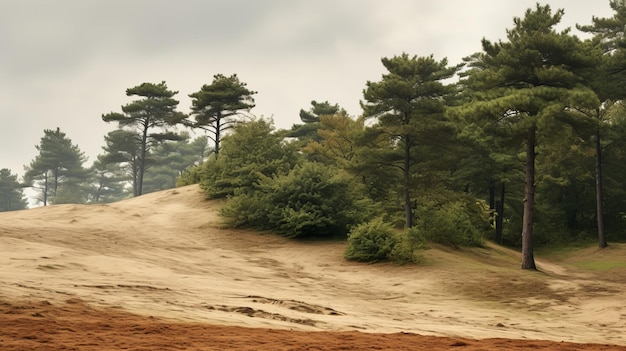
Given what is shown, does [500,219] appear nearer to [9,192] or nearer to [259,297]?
[259,297]

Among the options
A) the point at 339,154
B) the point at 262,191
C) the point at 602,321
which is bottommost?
the point at 602,321

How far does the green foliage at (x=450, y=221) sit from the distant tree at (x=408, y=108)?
1.04 m

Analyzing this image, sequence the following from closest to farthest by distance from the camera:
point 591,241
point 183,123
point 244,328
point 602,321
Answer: point 244,328 < point 602,321 < point 591,241 < point 183,123

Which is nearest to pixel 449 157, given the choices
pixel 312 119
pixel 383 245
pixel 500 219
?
pixel 383 245

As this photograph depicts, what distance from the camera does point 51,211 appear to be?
3044 cm

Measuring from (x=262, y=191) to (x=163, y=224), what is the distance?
5.29 metres

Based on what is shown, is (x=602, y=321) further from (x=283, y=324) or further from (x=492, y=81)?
(x=492, y=81)

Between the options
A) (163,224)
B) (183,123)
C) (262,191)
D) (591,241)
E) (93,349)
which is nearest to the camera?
(93,349)

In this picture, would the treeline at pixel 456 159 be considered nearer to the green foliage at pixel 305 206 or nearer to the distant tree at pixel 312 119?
the green foliage at pixel 305 206

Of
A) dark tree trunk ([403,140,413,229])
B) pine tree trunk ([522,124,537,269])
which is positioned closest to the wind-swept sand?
pine tree trunk ([522,124,537,269])

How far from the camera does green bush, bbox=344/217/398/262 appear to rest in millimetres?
21266

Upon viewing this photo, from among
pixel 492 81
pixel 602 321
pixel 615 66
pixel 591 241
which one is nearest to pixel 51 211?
pixel 492 81

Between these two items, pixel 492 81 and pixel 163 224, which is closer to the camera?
pixel 492 81

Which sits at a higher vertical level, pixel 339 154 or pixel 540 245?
pixel 339 154
